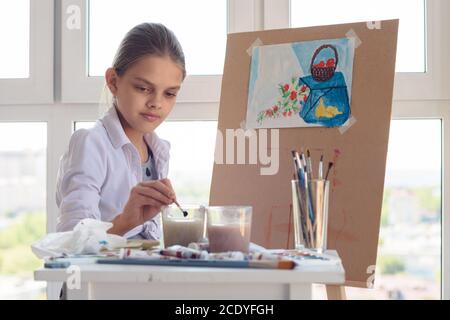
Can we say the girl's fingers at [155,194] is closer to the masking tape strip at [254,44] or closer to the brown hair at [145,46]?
the brown hair at [145,46]

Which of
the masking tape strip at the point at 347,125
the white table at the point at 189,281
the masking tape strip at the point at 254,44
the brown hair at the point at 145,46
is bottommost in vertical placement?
the white table at the point at 189,281

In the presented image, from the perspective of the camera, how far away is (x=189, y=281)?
95 cm

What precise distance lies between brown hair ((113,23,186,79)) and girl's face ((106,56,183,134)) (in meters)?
0.01

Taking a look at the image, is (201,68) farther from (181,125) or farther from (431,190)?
(431,190)

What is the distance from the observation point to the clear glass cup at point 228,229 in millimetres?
1112

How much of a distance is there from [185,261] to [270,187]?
93 cm

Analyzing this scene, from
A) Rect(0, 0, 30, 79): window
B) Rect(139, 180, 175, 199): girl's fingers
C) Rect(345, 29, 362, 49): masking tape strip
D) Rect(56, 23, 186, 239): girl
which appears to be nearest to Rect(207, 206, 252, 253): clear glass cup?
Rect(139, 180, 175, 199): girl's fingers

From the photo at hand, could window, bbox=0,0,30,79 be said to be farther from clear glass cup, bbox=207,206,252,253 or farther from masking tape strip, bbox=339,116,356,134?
clear glass cup, bbox=207,206,252,253

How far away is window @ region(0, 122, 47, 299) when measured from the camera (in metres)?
2.29

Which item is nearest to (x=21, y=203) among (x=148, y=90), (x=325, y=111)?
(x=148, y=90)

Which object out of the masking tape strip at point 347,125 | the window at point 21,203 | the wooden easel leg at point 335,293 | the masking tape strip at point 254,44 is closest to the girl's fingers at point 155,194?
the wooden easel leg at point 335,293

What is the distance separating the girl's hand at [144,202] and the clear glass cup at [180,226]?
11cm

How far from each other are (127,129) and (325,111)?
0.51 meters

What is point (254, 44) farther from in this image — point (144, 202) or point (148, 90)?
point (144, 202)
